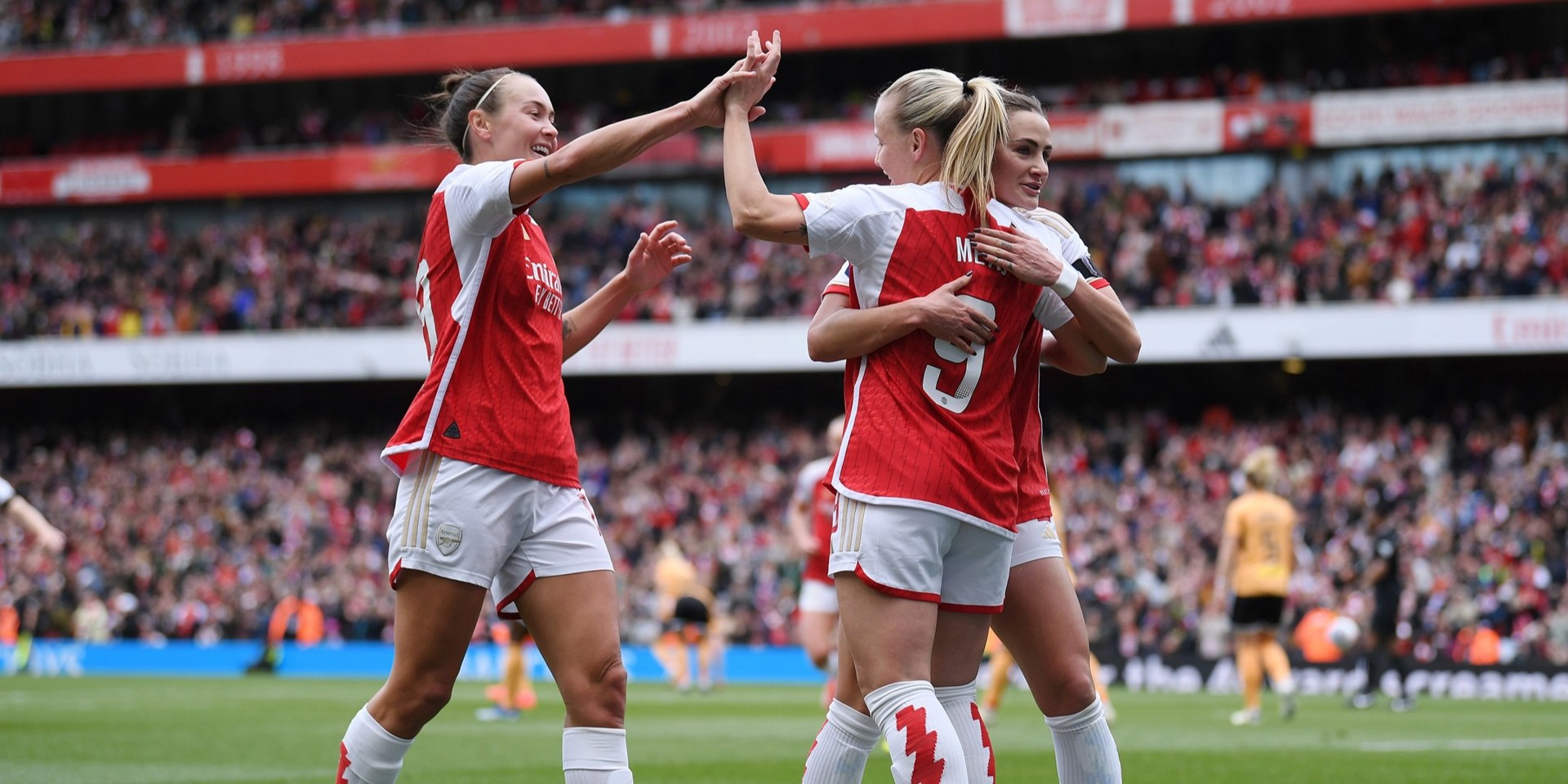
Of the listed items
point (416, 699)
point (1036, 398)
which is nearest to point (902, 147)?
point (1036, 398)

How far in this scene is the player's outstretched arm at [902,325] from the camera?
4.37 metres

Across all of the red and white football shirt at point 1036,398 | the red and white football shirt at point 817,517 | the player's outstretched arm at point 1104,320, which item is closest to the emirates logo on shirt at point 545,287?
the red and white football shirt at point 1036,398

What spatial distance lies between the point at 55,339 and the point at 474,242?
36.1m

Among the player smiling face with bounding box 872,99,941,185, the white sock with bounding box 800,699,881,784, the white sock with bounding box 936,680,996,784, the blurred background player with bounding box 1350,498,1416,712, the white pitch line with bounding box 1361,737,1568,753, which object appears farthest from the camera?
the blurred background player with bounding box 1350,498,1416,712

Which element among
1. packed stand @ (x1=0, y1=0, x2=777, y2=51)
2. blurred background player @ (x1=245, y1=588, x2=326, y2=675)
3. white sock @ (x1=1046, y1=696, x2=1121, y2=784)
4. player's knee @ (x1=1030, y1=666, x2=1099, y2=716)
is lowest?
blurred background player @ (x1=245, y1=588, x2=326, y2=675)

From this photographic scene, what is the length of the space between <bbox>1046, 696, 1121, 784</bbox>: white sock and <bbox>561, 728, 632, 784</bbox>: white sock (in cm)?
129

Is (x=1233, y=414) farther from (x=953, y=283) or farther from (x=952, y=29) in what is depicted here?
(x=953, y=283)

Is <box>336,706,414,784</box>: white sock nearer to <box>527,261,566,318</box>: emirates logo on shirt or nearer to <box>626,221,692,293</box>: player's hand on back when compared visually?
<box>527,261,566,318</box>: emirates logo on shirt

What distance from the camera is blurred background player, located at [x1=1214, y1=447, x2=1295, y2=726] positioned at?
14.7m

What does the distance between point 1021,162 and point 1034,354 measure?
0.57m

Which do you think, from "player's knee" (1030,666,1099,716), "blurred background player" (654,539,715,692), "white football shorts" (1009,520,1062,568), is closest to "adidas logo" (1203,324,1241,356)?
"blurred background player" (654,539,715,692)

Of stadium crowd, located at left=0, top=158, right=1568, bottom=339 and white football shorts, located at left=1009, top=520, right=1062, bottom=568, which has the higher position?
stadium crowd, located at left=0, top=158, right=1568, bottom=339

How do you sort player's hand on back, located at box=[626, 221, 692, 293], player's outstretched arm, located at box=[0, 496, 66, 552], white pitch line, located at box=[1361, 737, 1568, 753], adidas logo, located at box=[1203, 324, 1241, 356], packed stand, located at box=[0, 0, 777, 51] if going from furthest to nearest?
packed stand, located at box=[0, 0, 777, 51] → adidas logo, located at box=[1203, 324, 1241, 356] → white pitch line, located at box=[1361, 737, 1568, 753] → player's outstretched arm, located at box=[0, 496, 66, 552] → player's hand on back, located at box=[626, 221, 692, 293]

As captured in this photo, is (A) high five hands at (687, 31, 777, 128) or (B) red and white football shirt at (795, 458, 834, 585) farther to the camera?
(B) red and white football shirt at (795, 458, 834, 585)
